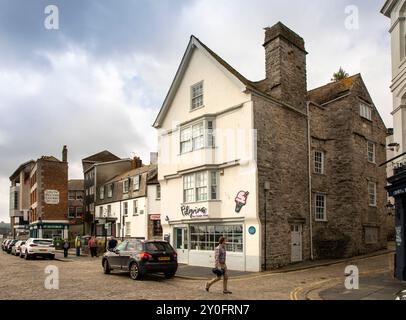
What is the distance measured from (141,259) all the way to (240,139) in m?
8.03

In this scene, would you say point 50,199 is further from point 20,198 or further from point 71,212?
point 20,198

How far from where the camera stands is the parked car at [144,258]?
55.2 feet

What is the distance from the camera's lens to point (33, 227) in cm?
5709

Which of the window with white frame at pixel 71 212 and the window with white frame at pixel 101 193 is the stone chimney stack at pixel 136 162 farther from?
the window with white frame at pixel 71 212

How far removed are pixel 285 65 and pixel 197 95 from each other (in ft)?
16.7

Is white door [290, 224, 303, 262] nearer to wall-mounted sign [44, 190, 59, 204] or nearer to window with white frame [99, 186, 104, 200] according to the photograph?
window with white frame [99, 186, 104, 200]

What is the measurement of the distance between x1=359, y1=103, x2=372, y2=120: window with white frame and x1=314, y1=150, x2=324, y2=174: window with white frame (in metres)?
4.29

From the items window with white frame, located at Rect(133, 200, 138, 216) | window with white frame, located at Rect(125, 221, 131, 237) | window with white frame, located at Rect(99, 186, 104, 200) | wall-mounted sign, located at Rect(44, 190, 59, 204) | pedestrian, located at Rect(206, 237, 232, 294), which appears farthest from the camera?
wall-mounted sign, located at Rect(44, 190, 59, 204)

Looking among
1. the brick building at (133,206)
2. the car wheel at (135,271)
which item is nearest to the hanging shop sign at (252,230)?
the car wheel at (135,271)

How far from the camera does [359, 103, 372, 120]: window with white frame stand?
2791 centimetres

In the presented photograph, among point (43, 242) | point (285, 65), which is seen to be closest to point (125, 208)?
point (43, 242)

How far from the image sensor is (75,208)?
64750 mm

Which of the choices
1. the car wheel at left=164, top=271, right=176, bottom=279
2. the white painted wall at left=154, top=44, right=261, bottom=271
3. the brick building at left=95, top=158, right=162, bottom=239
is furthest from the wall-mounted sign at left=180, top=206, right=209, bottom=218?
the brick building at left=95, top=158, right=162, bottom=239

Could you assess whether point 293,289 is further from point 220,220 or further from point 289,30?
point 289,30
